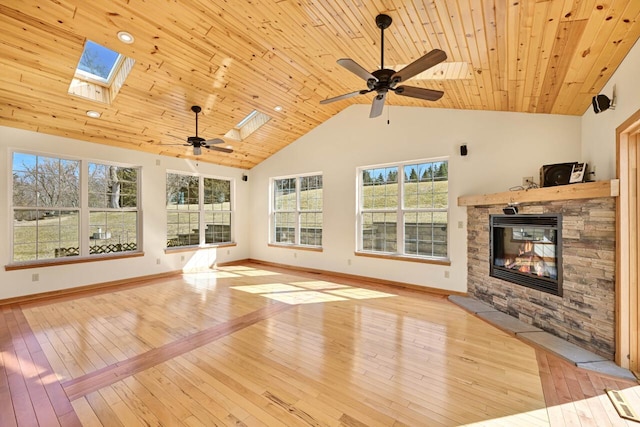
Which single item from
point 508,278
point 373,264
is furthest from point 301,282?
point 508,278

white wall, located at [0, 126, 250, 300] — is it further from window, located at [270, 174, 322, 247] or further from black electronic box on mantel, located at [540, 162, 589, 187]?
black electronic box on mantel, located at [540, 162, 589, 187]

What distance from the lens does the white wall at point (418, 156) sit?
412 centimetres

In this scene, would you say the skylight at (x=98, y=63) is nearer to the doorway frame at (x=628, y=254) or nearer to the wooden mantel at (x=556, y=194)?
the wooden mantel at (x=556, y=194)

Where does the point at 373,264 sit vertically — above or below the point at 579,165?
below

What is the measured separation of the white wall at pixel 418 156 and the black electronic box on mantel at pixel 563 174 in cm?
68

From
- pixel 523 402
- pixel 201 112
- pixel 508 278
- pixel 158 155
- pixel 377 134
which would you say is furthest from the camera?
pixel 158 155

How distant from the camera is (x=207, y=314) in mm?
3902

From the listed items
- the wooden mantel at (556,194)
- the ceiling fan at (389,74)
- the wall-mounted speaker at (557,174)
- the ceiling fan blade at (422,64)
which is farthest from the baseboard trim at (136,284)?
the ceiling fan blade at (422,64)

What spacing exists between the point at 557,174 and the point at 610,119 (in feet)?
2.42

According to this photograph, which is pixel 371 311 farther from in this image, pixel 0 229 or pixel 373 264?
pixel 0 229

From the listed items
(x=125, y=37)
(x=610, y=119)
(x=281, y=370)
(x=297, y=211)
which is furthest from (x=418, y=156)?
(x=125, y=37)

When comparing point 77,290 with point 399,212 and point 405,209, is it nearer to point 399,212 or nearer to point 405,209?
point 399,212

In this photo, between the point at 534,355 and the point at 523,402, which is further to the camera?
the point at 534,355

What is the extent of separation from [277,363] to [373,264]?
11.4ft
